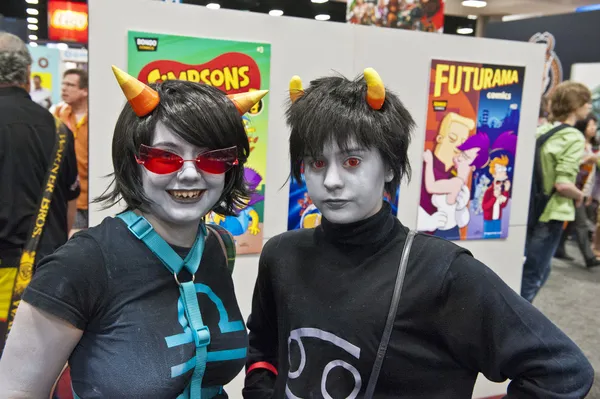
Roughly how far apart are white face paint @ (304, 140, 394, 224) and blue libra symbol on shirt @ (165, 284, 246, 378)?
0.31m

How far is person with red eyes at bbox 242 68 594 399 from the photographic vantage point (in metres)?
1.04

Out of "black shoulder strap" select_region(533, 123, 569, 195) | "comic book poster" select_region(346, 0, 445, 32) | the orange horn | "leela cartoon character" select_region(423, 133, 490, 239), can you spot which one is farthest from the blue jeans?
the orange horn

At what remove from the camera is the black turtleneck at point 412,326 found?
1.03 meters

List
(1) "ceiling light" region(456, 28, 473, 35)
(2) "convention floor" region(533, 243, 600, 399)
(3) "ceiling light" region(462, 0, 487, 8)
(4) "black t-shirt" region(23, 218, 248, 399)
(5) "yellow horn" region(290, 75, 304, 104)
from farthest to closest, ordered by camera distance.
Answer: (1) "ceiling light" region(456, 28, 473, 35) → (3) "ceiling light" region(462, 0, 487, 8) → (2) "convention floor" region(533, 243, 600, 399) → (5) "yellow horn" region(290, 75, 304, 104) → (4) "black t-shirt" region(23, 218, 248, 399)

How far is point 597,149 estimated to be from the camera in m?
6.06

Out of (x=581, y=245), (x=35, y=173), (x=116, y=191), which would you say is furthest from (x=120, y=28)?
(x=581, y=245)

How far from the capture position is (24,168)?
84.2 inches

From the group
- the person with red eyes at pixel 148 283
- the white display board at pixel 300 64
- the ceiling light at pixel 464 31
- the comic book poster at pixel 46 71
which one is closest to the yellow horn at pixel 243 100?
the person with red eyes at pixel 148 283

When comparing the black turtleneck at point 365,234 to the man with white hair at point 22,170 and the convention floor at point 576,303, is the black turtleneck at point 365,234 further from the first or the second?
the convention floor at point 576,303

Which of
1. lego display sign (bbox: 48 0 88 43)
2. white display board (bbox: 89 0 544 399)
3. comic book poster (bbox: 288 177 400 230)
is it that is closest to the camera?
white display board (bbox: 89 0 544 399)

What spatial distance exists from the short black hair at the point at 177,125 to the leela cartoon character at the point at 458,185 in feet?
5.10

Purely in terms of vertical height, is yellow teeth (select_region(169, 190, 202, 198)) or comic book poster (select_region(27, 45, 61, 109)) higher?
comic book poster (select_region(27, 45, 61, 109))

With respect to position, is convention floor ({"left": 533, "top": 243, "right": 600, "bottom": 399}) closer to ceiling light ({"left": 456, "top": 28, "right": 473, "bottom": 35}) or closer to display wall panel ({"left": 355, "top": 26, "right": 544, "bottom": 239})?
display wall panel ({"left": 355, "top": 26, "right": 544, "bottom": 239})

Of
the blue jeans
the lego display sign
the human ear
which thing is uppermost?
the lego display sign
